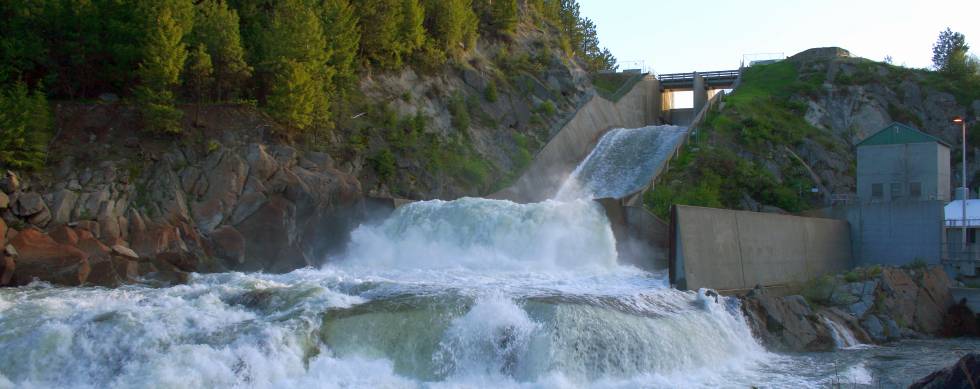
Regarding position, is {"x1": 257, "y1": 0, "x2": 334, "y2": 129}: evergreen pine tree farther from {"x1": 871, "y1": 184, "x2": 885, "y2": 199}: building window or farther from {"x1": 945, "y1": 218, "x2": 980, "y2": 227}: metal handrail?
{"x1": 945, "y1": 218, "x2": 980, "y2": 227}: metal handrail

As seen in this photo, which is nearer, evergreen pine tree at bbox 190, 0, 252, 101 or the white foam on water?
the white foam on water

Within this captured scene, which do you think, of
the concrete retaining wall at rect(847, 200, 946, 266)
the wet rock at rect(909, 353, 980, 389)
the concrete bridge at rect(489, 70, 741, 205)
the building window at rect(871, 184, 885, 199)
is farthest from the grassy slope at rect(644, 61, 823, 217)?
the wet rock at rect(909, 353, 980, 389)

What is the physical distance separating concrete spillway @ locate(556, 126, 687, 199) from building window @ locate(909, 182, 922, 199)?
9.70 metres

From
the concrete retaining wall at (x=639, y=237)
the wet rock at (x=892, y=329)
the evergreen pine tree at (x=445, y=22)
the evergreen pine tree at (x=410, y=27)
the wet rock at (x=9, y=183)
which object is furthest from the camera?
the evergreen pine tree at (x=445, y=22)

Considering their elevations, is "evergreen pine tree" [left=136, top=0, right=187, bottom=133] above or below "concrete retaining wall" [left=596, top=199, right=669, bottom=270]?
above

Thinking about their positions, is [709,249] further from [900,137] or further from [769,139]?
[769,139]

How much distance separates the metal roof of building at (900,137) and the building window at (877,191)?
5.48ft

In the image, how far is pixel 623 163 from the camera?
39.6 metres

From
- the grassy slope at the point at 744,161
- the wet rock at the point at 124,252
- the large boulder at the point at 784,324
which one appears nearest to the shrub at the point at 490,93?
the grassy slope at the point at 744,161

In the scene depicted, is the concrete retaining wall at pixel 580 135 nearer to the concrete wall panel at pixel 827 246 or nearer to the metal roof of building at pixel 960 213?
the concrete wall panel at pixel 827 246

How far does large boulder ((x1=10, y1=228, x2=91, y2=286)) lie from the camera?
65.2 ft

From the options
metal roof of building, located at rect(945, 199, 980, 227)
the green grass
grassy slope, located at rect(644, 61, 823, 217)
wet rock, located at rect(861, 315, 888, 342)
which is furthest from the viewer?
the green grass

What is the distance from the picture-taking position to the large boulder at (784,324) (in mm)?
20344

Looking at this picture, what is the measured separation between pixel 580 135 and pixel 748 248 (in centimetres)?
1849
